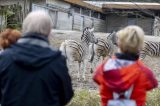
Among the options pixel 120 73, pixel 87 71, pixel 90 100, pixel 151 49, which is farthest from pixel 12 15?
pixel 120 73

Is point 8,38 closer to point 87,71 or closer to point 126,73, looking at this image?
point 126,73

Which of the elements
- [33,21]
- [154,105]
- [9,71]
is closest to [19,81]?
[9,71]

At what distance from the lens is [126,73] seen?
4.69m

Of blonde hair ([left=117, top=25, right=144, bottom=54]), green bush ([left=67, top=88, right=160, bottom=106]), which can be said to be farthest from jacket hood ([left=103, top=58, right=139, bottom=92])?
green bush ([left=67, top=88, right=160, bottom=106])

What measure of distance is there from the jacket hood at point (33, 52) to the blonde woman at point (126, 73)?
0.57 metres

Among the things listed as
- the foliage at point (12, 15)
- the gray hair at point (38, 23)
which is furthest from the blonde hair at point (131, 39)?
the foliage at point (12, 15)

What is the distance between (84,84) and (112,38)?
14.2 feet

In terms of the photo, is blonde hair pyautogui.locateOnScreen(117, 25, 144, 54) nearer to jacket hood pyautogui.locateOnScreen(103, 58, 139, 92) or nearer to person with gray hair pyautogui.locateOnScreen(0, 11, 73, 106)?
jacket hood pyautogui.locateOnScreen(103, 58, 139, 92)

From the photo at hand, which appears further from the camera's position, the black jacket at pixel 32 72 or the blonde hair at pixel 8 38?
the blonde hair at pixel 8 38

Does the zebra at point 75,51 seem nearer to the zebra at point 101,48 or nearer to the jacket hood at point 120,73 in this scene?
the zebra at point 101,48

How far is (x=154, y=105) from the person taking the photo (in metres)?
8.05

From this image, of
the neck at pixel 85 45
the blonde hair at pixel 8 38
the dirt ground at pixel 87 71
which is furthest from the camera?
the neck at pixel 85 45

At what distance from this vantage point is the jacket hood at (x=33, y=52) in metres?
4.29

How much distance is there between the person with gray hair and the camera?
170 inches
